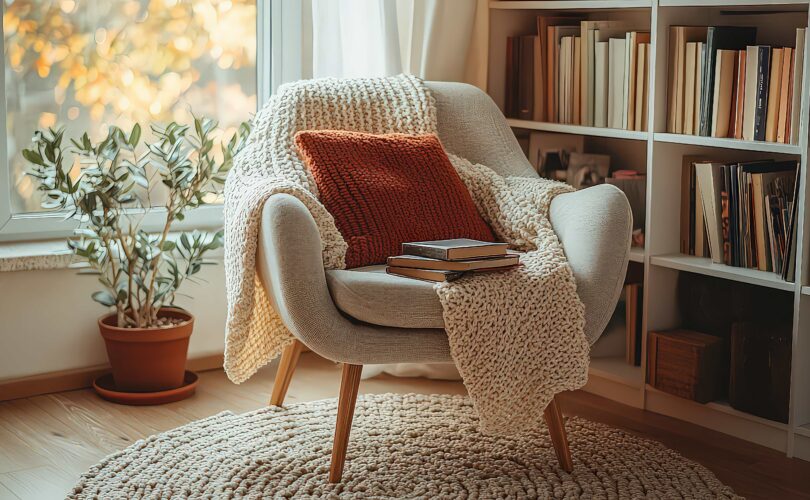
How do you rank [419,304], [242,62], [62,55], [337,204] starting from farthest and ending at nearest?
[242,62], [62,55], [337,204], [419,304]

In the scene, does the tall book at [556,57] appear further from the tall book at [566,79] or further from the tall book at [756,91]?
the tall book at [756,91]

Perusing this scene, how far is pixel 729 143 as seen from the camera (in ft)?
8.16

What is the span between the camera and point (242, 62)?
312 cm

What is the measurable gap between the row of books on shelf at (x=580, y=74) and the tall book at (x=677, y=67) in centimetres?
9

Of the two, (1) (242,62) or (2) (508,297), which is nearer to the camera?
(2) (508,297)

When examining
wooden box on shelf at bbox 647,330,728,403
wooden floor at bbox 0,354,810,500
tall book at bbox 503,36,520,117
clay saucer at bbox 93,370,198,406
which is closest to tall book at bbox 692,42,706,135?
wooden box on shelf at bbox 647,330,728,403

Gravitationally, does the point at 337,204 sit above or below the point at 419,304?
above

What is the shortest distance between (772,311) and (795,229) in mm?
311

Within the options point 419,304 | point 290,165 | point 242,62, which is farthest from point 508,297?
point 242,62

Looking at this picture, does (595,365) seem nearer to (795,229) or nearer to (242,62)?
(795,229)

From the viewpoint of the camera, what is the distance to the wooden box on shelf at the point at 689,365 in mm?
2572

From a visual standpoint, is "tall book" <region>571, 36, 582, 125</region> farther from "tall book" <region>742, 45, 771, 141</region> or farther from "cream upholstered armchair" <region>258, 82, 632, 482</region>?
"cream upholstered armchair" <region>258, 82, 632, 482</region>

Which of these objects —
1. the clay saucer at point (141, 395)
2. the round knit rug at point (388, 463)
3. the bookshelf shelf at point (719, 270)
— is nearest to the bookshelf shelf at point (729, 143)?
the bookshelf shelf at point (719, 270)

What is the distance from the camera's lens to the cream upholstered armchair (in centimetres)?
202
